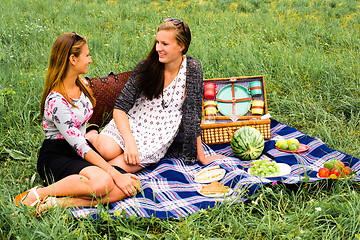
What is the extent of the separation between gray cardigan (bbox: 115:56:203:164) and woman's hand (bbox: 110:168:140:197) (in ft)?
2.89

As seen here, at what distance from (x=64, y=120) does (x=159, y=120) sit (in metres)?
1.22

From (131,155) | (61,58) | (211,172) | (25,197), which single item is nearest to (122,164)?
(131,155)

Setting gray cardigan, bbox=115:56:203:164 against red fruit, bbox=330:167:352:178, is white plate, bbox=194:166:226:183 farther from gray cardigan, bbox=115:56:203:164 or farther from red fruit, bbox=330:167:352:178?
red fruit, bbox=330:167:352:178

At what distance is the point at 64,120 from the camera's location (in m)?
3.19

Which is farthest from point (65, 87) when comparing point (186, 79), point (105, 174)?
point (186, 79)

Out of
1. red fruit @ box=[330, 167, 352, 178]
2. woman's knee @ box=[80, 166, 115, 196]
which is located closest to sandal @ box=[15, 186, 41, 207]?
woman's knee @ box=[80, 166, 115, 196]

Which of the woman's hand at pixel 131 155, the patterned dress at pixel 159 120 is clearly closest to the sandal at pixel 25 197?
the woman's hand at pixel 131 155

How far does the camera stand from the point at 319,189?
10.6 feet

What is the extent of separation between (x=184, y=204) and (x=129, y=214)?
52 cm

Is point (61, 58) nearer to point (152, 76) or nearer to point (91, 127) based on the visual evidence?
point (152, 76)

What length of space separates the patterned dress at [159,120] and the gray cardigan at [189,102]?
0.10 m

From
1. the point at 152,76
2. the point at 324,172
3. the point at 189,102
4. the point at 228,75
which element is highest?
the point at 152,76

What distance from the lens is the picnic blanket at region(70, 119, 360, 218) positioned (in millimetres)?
3044

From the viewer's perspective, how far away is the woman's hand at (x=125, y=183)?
3.26 metres
